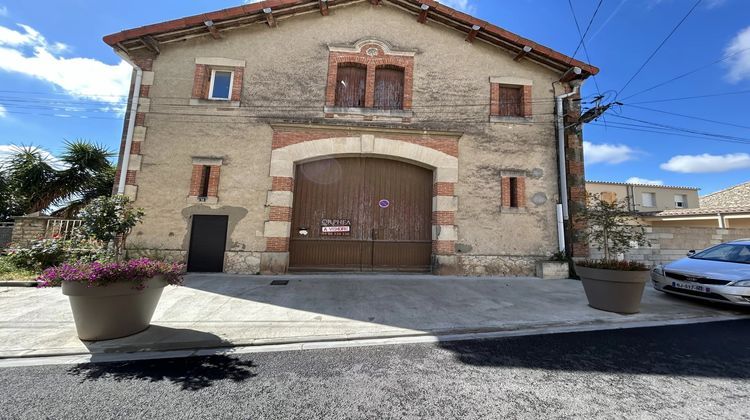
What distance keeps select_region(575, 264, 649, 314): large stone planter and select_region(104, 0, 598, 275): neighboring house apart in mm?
3139

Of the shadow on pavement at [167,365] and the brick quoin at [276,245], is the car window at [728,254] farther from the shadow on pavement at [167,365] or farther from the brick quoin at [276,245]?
the brick quoin at [276,245]

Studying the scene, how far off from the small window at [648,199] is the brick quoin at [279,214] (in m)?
31.4

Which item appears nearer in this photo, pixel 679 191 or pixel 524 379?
pixel 524 379

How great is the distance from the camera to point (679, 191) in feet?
87.3

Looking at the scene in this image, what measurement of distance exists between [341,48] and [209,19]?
3.57 m

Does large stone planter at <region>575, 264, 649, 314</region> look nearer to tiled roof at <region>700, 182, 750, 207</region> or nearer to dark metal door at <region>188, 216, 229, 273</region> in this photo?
dark metal door at <region>188, 216, 229, 273</region>

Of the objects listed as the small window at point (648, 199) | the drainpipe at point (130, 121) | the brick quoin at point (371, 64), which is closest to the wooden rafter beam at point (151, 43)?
the drainpipe at point (130, 121)

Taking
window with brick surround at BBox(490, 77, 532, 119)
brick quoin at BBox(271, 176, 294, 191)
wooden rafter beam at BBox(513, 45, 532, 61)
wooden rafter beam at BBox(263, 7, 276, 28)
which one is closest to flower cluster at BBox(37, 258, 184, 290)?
brick quoin at BBox(271, 176, 294, 191)

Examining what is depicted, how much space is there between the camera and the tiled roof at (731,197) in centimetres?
1767

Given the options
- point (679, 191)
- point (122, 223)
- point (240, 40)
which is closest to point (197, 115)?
point (240, 40)

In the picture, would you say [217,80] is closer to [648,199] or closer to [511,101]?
[511,101]

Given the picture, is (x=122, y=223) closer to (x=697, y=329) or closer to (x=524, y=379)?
(x=524, y=379)

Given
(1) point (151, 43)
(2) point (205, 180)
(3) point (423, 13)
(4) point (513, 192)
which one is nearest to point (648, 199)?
(4) point (513, 192)

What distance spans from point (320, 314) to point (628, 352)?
3.79 meters
